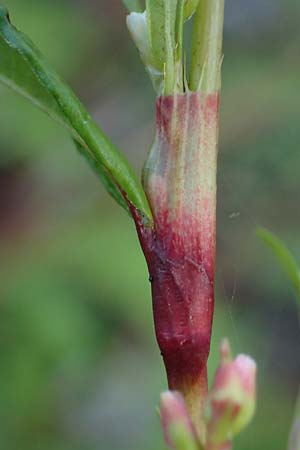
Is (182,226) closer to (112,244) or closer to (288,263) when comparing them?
(288,263)

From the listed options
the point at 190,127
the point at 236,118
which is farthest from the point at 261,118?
the point at 190,127

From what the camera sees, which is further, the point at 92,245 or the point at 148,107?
the point at 148,107

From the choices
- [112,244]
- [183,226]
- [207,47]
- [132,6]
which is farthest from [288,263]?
[112,244]

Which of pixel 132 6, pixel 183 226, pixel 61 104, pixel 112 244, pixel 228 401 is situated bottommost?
pixel 112 244

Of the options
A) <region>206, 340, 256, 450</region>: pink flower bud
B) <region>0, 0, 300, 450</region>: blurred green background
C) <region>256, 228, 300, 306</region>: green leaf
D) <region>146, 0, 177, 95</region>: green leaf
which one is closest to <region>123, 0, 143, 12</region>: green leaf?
<region>146, 0, 177, 95</region>: green leaf

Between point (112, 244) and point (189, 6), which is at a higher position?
point (189, 6)

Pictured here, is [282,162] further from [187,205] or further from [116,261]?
[187,205]

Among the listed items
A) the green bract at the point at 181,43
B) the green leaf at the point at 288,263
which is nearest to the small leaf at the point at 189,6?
the green bract at the point at 181,43
